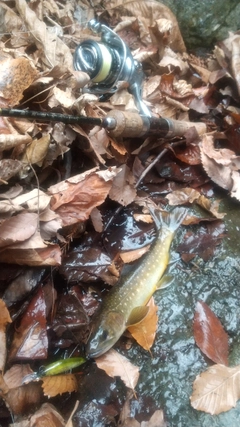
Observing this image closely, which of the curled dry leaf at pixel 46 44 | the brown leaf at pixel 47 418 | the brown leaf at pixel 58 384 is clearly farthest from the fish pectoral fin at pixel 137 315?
the curled dry leaf at pixel 46 44

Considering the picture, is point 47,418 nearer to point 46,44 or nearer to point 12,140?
point 12,140

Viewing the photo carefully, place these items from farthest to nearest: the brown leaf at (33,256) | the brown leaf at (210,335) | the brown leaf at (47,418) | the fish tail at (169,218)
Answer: the fish tail at (169,218) → the brown leaf at (210,335) → the brown leaf at (33,256) → the brown leaf at (47,418)

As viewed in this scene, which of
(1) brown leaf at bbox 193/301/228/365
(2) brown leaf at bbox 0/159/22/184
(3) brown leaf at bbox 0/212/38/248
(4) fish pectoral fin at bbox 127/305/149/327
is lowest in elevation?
(1) brown leaf at bbox 193/301/228/365

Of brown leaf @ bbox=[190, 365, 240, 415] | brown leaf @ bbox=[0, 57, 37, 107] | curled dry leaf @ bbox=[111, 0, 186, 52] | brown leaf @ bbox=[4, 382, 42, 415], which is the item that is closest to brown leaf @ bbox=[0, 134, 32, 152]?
brown leaf @ bbox=[0, 57, 37, 107]

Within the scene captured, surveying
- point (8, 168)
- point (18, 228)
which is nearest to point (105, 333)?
point (18, 228)

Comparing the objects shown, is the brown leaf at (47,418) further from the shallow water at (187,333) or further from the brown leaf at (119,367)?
the shallow water at (187,333)

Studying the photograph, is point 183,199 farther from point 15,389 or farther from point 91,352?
point 15,389

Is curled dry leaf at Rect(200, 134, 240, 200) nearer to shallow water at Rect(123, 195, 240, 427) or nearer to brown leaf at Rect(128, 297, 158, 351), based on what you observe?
shallow water at Rect(123, 195, 240, 427)

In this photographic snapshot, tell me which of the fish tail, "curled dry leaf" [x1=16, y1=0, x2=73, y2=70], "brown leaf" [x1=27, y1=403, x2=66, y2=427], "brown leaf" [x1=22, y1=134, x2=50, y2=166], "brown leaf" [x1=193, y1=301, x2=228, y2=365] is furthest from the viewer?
"curled dry leaf" [x1=16, y1=0, x2=73, y2=70]
